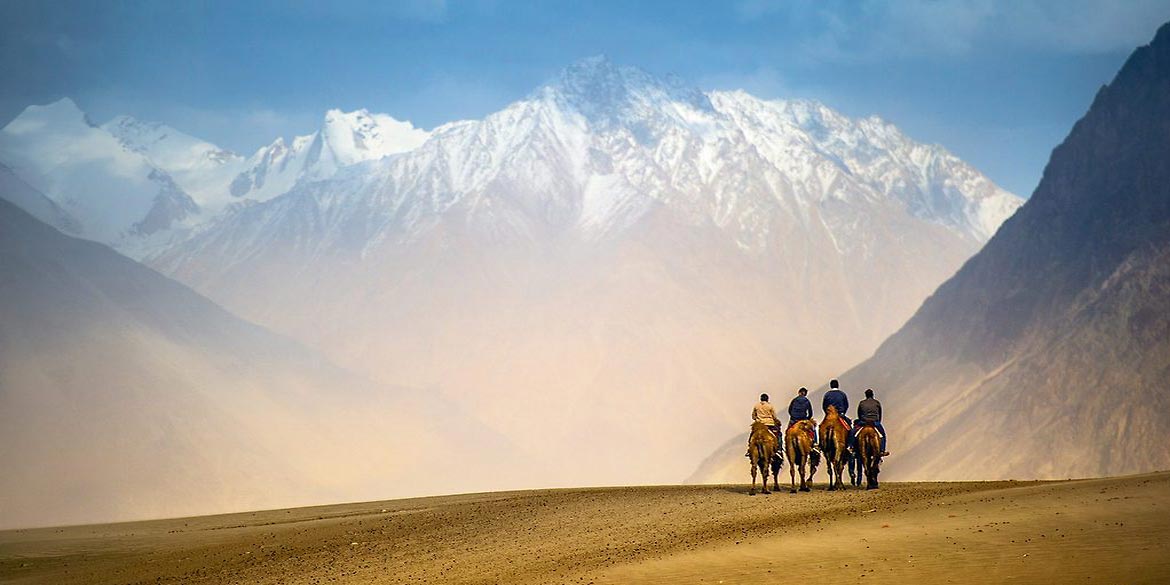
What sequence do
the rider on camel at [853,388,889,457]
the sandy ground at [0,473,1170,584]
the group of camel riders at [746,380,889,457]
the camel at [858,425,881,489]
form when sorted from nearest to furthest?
the sandy ground at [0,473,1170,584], the camel at [858,425,881,489], the rider on camel at [853,388,889,457], the group of camel riders at [746,380,889,457]

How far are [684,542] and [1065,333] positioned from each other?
125 meters

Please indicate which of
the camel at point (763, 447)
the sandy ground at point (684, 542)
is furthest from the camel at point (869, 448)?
the camel at point (763, 447)

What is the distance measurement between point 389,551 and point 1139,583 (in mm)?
21033

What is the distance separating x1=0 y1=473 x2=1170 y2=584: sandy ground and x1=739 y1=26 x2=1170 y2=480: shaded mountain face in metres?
93.7

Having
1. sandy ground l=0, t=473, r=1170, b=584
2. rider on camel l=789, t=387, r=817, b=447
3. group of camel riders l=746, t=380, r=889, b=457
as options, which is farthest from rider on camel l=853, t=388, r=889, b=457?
sandy ground l=0, t=473, r=1170, b=584

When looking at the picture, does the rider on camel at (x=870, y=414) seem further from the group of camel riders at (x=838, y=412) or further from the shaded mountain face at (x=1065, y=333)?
the shaded mountain face at (x=1065, y=333)

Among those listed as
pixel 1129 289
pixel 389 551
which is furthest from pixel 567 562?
pixel 1129 289

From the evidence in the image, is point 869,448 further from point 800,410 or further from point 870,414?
point 800,410

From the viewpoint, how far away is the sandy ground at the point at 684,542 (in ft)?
102

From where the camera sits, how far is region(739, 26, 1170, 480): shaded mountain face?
137125mm

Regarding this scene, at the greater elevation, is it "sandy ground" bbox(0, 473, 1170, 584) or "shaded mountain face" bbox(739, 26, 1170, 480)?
"shaded mountain face" bbox(739, 26, 1170, 480)

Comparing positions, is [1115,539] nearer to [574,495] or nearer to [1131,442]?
[574,495]

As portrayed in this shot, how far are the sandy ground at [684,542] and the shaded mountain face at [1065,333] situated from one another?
307ft

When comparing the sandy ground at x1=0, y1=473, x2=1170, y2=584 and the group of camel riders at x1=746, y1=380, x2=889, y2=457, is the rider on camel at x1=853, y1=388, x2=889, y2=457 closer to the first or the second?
the group of camel riders at x1=746, y1=380, x2=889, y2=457
